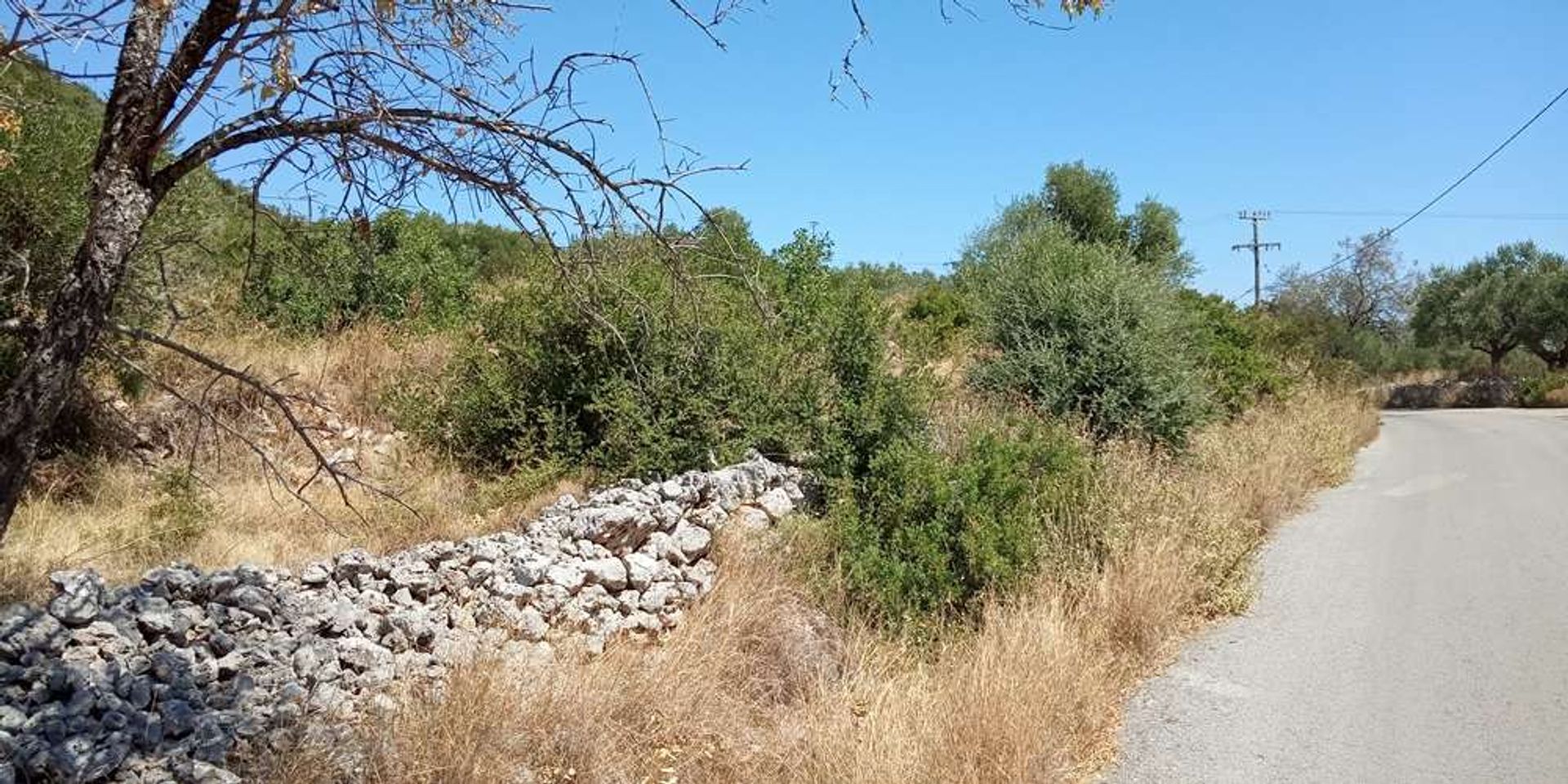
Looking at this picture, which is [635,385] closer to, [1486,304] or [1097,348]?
[1097,348]

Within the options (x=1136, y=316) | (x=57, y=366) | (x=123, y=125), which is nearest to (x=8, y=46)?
(x=123, y=125)

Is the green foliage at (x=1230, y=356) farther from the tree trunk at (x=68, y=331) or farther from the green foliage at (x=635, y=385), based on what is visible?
the tree trunk at (x=68, y=331)

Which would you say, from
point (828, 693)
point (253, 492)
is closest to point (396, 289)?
→ point (253, 492)

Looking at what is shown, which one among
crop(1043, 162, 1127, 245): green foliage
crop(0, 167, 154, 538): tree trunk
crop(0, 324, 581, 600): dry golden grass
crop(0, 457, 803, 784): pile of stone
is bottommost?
crop(0, 457, 803, 784): pile of stone

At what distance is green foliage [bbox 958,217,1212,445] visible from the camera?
42.3ft

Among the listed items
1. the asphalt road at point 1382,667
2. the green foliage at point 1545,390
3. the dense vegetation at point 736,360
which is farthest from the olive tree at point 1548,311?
the asphalt road at point 1382,667

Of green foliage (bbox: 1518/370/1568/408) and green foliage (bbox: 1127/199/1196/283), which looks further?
green foliage (bbox: 1518/370/1568/408)

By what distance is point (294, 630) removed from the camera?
523cm

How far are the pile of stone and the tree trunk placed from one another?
142cm

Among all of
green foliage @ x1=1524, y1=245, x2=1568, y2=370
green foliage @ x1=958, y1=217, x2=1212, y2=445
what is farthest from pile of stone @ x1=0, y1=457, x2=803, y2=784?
green foliage @ x1=1524, y1=245, x2=1568, y2=370

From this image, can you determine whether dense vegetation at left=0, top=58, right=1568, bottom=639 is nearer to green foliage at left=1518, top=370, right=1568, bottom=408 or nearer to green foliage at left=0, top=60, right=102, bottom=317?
green foliage at left=0, top=60, right=102, bottom=317

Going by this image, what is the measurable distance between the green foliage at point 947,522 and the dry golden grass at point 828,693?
0.41m

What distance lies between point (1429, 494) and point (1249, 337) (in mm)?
9670

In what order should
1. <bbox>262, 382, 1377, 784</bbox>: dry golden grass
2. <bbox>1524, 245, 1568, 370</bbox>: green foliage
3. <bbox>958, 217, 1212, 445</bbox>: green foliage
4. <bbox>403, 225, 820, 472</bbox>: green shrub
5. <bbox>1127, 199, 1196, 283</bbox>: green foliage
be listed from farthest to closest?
<bbox>1524, 245, 1568, 370</bbox>: green foliage → <bbox>1127, 199, 1196, 283</bbox>: green foliage → <bbox>958, 217, 1212, 445</bbox>: green foliage → <bbox>403, 225, 820, 472</bbox>: green shrub → <bbox>262, 382, 1377, 784</bbox>: dry golden grass
